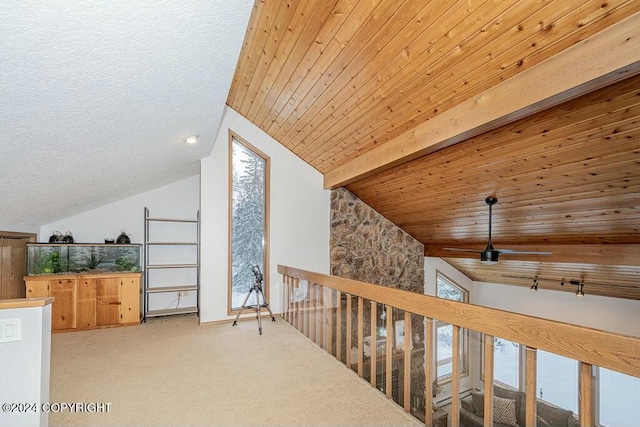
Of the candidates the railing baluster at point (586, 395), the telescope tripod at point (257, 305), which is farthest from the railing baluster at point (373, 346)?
the telescope tripod at point (257, 305)

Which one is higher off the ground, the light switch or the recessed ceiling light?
the recessed ceiling light

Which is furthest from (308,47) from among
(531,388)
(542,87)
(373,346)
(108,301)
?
(108,301)

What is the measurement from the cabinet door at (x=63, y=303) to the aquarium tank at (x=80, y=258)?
14.6 inches

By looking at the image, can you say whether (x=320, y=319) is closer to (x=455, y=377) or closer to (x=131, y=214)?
(x=455, y=377)

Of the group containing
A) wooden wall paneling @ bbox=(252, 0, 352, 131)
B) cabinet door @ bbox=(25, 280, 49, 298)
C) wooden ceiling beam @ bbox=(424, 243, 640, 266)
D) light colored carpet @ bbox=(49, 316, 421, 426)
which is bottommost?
light colored carpet @ bbox=(49, 316, 421, 426)

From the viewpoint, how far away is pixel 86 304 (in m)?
4.39

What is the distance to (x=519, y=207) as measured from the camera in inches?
167

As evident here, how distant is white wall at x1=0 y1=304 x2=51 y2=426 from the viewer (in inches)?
69.4

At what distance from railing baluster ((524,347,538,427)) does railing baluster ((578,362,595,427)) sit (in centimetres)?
20

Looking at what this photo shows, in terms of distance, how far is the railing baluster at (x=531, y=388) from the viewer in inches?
66.4

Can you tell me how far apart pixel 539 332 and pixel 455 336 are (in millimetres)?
627

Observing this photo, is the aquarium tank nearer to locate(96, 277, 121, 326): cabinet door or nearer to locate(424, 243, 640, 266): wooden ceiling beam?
locate(96, 277, 121, 326): cabinet door

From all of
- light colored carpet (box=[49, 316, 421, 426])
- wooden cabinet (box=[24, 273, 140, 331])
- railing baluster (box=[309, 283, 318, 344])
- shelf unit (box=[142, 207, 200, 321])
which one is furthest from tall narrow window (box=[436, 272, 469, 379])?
wooden cabinet (box=[24, 273, 140, 331])

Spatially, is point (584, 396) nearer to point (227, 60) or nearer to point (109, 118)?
point (227, 60)
